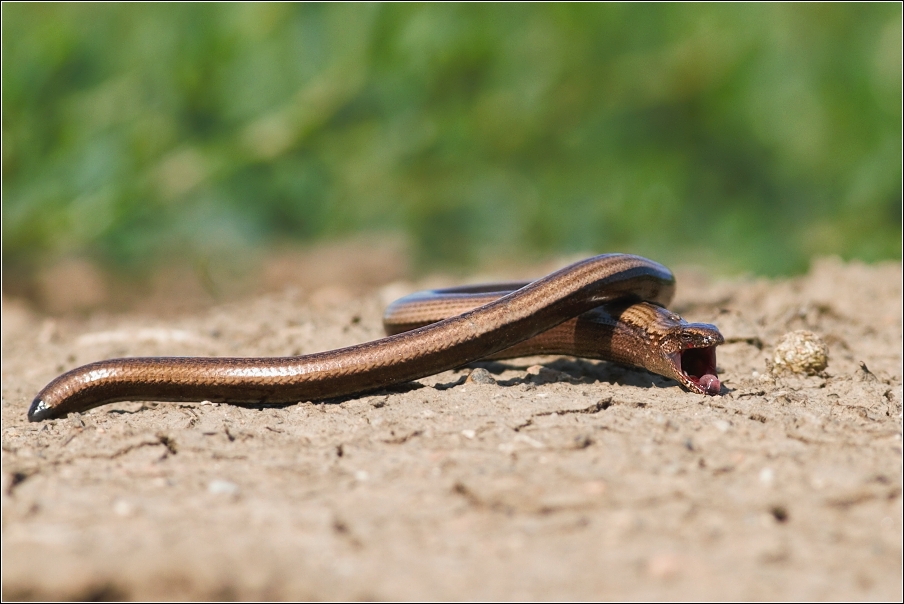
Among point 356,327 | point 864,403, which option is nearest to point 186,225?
point 356,327

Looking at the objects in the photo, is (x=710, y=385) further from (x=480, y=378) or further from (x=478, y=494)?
(x=478, y=494)

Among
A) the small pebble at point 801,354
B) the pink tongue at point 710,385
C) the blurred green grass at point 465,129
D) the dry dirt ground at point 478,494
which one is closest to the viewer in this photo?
the dry dirt ground at point 478,494

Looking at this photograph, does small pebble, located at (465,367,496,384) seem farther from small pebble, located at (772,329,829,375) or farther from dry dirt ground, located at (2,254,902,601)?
small pebble, located at (772,329,829,375)

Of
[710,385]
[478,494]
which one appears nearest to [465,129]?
[710,385]

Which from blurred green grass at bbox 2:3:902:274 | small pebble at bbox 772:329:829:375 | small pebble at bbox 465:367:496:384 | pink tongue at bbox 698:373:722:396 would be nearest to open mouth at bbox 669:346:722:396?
pink tongue at bbox 698:373:722:396

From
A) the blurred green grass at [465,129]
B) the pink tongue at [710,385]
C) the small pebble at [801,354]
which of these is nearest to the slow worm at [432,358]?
the pink tongue at [710,385]

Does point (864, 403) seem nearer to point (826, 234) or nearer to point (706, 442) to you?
point (706, 442)

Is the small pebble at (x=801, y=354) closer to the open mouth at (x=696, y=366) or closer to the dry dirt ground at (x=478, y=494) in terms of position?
the dry dirt ground at (x=478, y=494)
